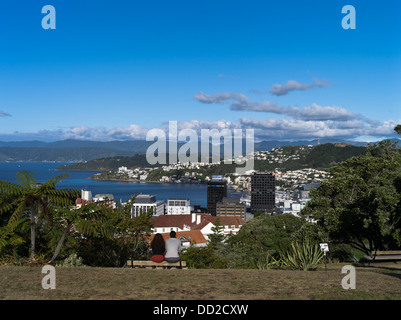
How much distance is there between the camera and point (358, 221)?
47.5ft

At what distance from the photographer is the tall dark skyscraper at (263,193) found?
13662cm

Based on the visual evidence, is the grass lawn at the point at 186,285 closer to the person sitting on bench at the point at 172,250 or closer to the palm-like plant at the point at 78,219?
the person sitting on bench at the point at 172,250

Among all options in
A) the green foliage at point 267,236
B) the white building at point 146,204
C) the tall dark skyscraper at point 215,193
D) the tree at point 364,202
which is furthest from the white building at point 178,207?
the tree at point 364,202

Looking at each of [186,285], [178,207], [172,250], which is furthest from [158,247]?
[178,207]

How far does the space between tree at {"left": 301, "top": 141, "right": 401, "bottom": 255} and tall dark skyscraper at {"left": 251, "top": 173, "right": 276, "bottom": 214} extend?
117m

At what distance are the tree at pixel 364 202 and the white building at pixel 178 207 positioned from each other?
9687 centimetres

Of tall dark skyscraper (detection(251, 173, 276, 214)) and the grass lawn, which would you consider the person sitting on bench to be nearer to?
the grass lawn

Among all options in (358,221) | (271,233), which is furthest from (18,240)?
(271,233)

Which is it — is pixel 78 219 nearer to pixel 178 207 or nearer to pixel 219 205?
pixel 178 207

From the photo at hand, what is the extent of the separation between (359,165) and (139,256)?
12.1m

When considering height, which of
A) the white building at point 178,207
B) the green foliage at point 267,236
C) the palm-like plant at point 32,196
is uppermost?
the palm-like plant at point 32,196

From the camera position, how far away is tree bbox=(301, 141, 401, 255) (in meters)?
12.5
